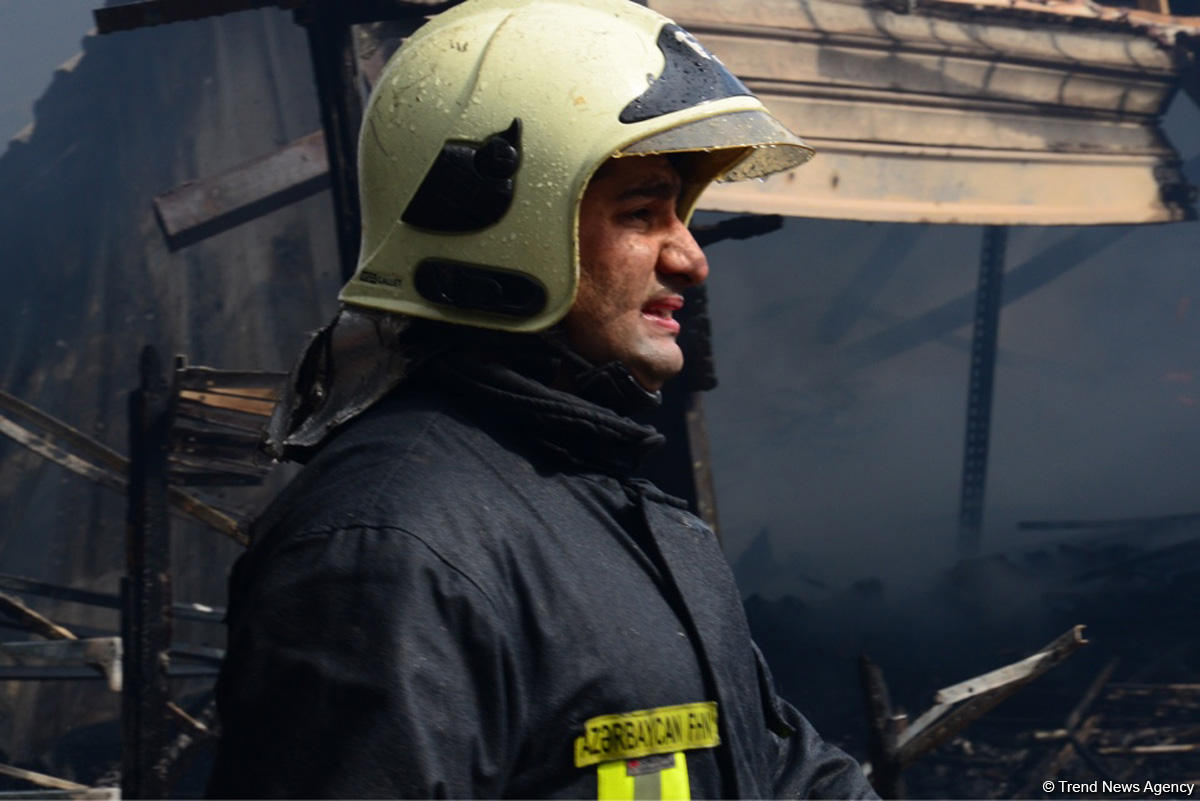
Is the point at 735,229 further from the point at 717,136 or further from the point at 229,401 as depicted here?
the point at 717,136

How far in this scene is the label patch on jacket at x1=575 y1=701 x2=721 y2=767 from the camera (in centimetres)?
147

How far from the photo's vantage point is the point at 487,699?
140cm

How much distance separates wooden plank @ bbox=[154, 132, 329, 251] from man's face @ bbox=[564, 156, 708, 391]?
19.6 feet

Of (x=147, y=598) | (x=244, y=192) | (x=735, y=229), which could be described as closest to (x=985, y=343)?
(x=244, y=192)

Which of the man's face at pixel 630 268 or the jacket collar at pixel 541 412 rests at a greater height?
the man's face at pixel 630 268

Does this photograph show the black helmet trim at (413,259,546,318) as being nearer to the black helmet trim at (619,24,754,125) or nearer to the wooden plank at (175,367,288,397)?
the black helmet trim at (619,24,754,125)

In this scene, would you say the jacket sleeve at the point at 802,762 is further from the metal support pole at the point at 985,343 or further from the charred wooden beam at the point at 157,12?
the metal support pole at the point at 985,343

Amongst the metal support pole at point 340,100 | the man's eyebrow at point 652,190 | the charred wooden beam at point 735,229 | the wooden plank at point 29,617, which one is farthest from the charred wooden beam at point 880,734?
the wooden plank at point 29,617

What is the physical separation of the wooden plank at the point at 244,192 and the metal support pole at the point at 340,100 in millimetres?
3106

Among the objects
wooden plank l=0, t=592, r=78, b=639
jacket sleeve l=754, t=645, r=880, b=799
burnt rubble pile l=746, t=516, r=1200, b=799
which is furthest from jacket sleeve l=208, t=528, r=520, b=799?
burnt rubble pile l=746, t=516, r=1200, b=799

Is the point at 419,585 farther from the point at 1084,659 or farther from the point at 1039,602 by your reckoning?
the point at 1039,602

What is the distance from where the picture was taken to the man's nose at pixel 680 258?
188 cm

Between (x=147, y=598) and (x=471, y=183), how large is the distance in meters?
3.95

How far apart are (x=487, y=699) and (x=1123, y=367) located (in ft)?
49.8
